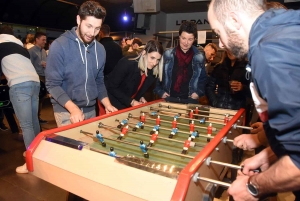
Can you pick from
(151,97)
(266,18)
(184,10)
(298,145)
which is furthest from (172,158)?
(184,10)

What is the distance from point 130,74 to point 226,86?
1169 mm

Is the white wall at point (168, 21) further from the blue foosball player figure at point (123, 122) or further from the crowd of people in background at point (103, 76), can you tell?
the blue foosball player figure at point (123, 122)

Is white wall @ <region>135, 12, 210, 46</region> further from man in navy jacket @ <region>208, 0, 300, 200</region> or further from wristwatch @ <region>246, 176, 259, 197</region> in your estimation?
wristwatch @ <region>246, 176, 259, 197</region>

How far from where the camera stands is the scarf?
2688mm

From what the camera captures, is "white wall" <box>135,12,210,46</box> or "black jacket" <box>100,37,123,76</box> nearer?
"black jacket" <box>100,37,123,76</box>

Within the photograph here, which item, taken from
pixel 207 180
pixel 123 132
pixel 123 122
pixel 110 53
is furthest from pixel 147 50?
pixel 207 180

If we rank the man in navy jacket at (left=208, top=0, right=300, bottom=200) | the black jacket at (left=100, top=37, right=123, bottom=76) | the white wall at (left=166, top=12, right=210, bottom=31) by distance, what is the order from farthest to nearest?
1. the white wall at (left=166, top=12, right=210, bottom=31)
2. the black jacket at (left=100, top=37, right=123, bottom=76)
3. the man in navy jacket at (left=208, top=0, right=300, bottom=200)

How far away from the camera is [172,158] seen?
4.50 feet

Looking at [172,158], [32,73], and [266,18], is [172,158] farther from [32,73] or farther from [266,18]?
[32,73]

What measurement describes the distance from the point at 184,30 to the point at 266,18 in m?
1.75

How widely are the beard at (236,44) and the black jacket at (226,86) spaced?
1901mm

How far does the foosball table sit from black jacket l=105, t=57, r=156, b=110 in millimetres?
481

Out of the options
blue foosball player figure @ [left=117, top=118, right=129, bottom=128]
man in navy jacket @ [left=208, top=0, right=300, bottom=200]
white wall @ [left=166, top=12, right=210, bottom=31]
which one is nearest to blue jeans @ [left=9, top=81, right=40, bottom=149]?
blue foosball player figure @ [left=117, top=118, right=129, bottom=128]

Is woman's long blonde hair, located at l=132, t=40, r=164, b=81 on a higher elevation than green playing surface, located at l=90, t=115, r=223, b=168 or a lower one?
higher
